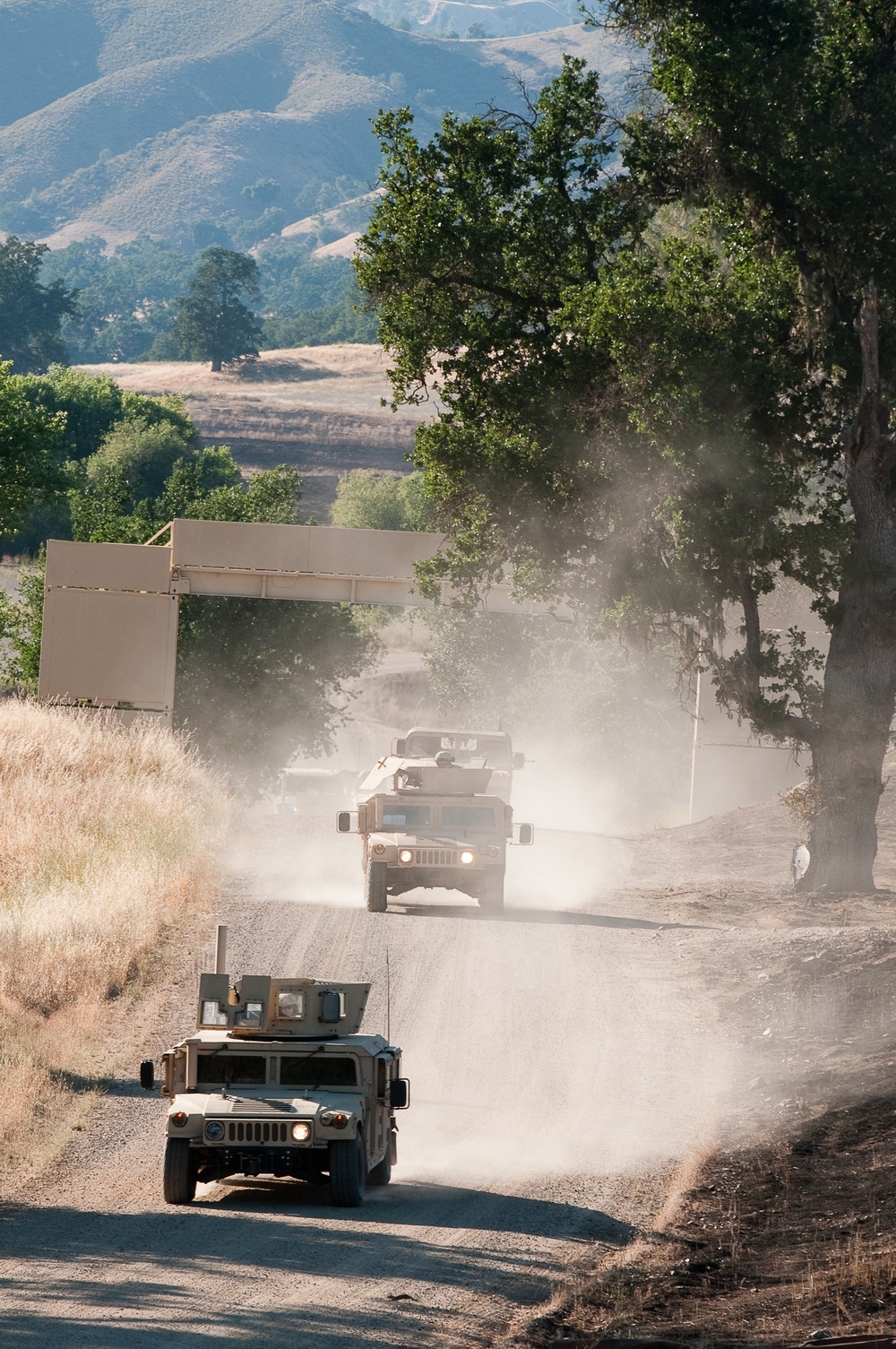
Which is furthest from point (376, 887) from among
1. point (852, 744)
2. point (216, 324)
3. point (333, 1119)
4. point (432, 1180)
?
point (216, 324)

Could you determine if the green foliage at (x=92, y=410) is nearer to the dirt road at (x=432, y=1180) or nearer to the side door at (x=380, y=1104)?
the dirt road at (x=432, y=1180)

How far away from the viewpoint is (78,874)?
72.2ft

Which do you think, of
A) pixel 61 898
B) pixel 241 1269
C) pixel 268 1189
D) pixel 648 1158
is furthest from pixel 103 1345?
pixel 61 898

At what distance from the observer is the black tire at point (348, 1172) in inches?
375

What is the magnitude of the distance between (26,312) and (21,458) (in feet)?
378

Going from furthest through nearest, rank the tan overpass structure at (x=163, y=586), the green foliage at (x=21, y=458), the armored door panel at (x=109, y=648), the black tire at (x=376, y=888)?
the armored door panel at (x=109, y=648), the green foliage at (x=21, y=458), the tan overpass structure at (x=163, y=586), the black tire at (x=376, y=888)

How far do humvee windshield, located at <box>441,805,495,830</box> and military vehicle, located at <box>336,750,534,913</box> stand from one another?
Result: 0.04 ft

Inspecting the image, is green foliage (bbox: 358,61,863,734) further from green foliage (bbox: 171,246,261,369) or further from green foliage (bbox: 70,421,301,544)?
green foliage (bbox: 171,246,261,369)

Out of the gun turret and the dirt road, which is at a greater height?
the gun turret

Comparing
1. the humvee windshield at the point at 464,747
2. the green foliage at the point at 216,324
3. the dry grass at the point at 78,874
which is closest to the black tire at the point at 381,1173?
the dry grass at the point at 78,874

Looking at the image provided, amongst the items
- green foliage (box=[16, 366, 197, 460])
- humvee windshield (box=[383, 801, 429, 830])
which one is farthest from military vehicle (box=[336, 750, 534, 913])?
green foliage (box=[16, 366, 197, 460])

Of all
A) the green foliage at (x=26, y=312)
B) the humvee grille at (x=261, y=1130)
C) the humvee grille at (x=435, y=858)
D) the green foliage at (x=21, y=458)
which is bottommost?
the humvee grille at (x=261, y=1130)

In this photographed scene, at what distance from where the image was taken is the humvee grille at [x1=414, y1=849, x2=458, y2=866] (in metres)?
21.4

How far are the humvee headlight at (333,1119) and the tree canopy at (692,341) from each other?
12.2 meters
